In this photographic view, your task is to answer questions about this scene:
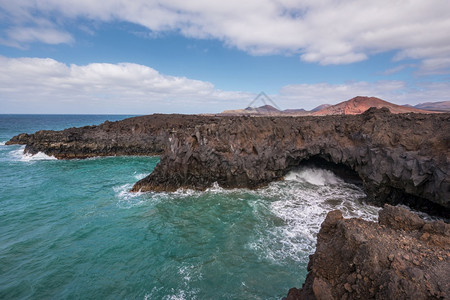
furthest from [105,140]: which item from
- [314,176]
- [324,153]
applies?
[324,153]

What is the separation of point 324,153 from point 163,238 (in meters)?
15.5

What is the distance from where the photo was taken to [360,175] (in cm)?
1764

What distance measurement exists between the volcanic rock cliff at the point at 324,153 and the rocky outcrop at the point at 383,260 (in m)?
11.2

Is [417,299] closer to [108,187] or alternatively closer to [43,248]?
[43,248]

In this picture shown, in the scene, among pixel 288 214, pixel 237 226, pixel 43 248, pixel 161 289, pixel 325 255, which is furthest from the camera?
pixel 288 214

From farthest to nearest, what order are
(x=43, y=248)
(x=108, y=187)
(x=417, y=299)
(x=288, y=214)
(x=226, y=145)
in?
(x=108, y=187)
(x=226, y=145)
(x=288, y=214)
(x=43, y=248)
(x=417, y=299)

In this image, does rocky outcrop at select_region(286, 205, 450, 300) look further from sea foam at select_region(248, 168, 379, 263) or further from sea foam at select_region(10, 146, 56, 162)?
sea foam at select_region(10, 146, 56, 162)

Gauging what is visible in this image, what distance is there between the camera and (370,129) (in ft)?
59.0

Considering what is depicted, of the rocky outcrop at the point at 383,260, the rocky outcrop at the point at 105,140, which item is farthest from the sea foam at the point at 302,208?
the rocky outcrop at the point at 105,140

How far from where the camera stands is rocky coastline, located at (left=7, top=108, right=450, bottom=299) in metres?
4.24

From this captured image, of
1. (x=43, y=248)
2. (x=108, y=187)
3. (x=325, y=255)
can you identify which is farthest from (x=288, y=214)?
(x=108, y=187)

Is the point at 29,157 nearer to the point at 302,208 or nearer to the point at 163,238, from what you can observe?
the point at 163,238

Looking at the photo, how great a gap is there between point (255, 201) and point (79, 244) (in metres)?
11.9

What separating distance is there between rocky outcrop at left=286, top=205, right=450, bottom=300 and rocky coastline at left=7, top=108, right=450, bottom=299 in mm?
17
